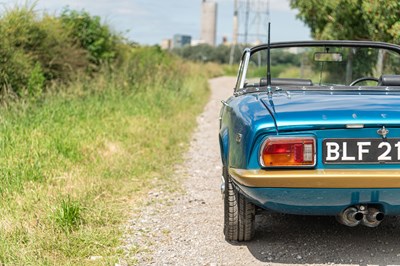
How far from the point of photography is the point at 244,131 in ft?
11.5

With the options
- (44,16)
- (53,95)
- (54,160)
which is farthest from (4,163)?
(44,16)

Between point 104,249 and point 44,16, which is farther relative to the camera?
point 44,16

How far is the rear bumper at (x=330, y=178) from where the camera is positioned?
3277mm

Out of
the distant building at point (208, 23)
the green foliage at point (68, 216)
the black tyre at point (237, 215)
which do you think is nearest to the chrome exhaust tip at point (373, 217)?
the black tyre at point (237, 215)

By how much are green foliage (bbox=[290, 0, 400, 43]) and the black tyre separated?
5.74m

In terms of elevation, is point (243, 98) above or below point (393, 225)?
above

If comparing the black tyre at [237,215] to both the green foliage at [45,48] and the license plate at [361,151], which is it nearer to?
the license plate at [361,151]

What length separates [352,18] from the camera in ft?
40.9

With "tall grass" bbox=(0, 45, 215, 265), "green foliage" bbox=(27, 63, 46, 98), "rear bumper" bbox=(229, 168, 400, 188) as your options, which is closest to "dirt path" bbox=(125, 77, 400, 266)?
"tall grass" bbox=(0, 45, 215, 265)

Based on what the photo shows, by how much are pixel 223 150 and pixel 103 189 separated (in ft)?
5.42

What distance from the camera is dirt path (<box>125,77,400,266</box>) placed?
3.82 m

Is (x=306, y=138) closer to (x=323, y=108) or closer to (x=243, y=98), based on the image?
(x=323, y=108)

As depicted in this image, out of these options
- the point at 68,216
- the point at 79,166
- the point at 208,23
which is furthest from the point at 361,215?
the point at 208,23

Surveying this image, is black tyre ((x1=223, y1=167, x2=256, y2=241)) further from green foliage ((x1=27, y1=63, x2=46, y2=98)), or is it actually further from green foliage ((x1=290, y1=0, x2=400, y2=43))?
green foliage ((x1=27, y1=63, x2=46, y2=98))
